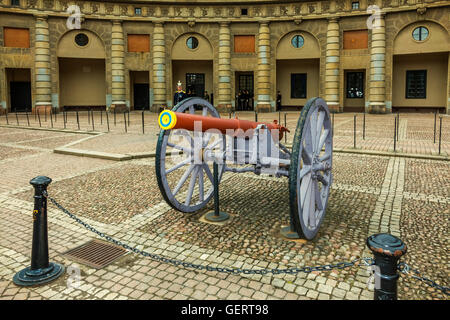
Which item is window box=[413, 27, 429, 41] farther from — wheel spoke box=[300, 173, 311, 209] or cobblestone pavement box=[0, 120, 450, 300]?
wheel spoke box=[300, 173, 311, 209]

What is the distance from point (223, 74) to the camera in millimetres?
28203

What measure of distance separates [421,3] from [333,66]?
6.17 meters

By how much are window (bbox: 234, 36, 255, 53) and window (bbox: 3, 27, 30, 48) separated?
45.9 feet

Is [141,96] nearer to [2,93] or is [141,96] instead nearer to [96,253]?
[2,93]

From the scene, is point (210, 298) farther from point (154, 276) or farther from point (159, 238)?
point (159, 238)

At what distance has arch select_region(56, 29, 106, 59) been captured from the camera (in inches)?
1064

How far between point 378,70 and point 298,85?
19.4ft

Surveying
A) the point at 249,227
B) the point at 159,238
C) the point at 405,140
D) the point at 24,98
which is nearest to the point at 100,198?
the point at 159,238

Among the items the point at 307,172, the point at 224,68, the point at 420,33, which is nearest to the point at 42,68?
the point at 224,68

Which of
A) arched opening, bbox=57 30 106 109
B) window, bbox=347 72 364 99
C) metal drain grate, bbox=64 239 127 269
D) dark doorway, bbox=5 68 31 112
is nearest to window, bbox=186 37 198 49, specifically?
arched opening, bbox=57 30 106 109

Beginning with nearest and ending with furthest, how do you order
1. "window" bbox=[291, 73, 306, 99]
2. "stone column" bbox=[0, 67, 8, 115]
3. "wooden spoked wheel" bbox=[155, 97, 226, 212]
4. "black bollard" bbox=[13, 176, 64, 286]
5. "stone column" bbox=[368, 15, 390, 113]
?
"black bollard" bbox=[13, 176, 64, 286], "wooden spoked wheel" bbox=[155, 97, 226, 212], "stone column" bbox=[368, 15, 390, 113], "stone column" bbox=[0, 67, 8, 115], "window" bbox=[291, 73, 306, 99]

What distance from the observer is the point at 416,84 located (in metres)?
26.6

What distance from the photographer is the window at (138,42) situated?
28.1 m

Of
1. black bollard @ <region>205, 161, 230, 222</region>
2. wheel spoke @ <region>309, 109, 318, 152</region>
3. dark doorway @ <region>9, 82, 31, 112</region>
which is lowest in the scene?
black bollard @ <region>205, 161, 230, 222</region>
